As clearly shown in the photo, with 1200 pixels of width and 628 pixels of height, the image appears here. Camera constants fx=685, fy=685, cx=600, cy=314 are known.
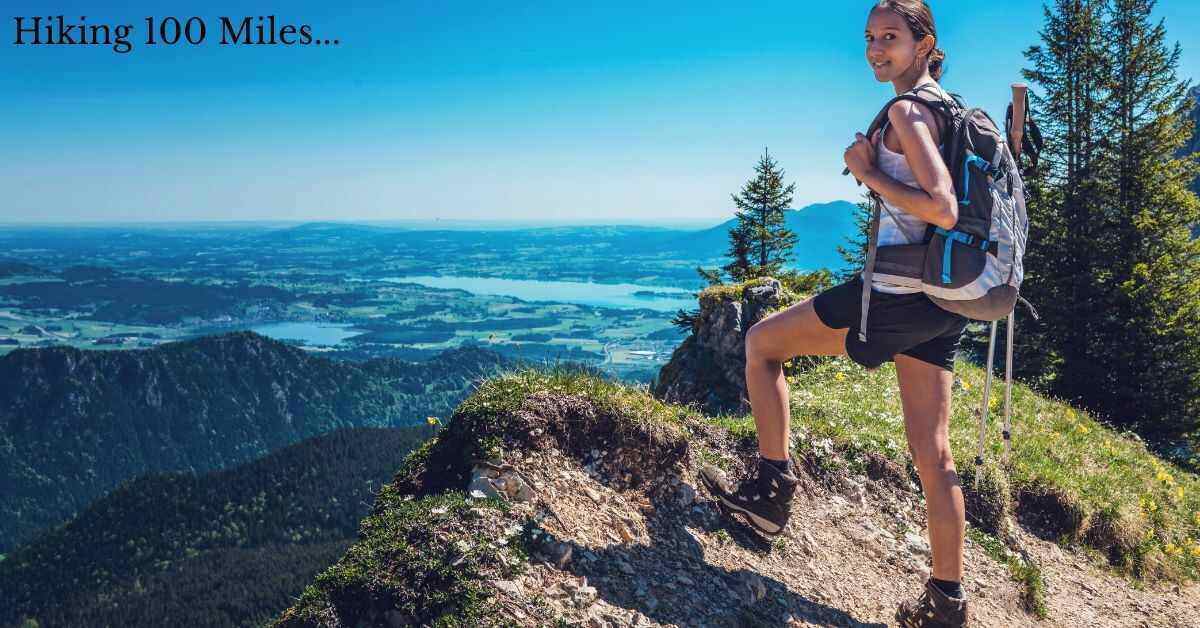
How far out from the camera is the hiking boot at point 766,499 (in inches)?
170

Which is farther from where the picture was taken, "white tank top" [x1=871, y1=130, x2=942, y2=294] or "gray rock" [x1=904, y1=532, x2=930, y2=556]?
"gray rock" [x1=904, y1=532, x2=930, y2=556]

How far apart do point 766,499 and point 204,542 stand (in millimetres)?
115233

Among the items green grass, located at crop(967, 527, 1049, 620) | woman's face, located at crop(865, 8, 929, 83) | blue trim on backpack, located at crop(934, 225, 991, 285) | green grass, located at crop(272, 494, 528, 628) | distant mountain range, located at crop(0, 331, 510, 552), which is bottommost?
distant mountain range, located at crop(0, 331, 510, 552)

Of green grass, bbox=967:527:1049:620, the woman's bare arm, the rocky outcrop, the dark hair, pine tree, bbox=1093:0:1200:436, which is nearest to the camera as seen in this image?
the woman's bare arm

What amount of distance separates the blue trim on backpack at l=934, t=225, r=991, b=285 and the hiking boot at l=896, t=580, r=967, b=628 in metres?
1.90

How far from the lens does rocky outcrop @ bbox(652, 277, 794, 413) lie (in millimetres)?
11883

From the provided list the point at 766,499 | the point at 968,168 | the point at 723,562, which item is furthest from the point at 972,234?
the point at 723,562

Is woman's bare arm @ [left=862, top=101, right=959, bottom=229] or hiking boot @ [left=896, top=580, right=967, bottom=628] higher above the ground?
woman's bare arm @ [left=862, top=101, right=959, bottom=229]

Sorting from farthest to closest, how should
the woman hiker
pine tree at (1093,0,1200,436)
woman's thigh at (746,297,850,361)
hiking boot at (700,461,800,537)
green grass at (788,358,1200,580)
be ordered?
1. pine tree at (1093,0,1200,436)
2. green grass at (788,358,1200,580)
3. hiking boot at (700,461,800,537)
4. woman's thigh at (746,297,850,361)
5. the woman hiker

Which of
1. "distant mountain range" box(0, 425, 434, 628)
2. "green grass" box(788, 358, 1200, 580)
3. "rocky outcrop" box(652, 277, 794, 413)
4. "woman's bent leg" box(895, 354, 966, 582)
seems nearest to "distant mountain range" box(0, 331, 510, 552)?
"distant mountain range" box(0, 425, 434, 628)

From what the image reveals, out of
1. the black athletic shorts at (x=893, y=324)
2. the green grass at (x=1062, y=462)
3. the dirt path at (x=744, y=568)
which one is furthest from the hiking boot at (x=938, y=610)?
the green grass at (x=1062, y=462)

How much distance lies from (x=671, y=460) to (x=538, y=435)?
40.6 inches

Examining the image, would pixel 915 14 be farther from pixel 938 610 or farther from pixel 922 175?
pixel 938 610

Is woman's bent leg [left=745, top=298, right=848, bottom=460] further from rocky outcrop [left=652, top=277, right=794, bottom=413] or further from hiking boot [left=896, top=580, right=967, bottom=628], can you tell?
rocky outcrop [left=652, top=277, right=794, bottom=413]
